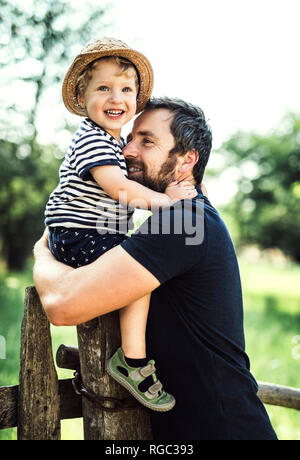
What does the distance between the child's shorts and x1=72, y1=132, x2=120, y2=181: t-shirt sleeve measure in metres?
0.28

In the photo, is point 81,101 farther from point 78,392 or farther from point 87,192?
point 78,392

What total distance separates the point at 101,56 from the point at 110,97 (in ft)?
0.72

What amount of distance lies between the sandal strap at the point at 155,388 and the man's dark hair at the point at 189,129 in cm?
113

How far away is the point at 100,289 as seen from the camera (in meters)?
1.91

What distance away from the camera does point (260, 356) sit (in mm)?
8992

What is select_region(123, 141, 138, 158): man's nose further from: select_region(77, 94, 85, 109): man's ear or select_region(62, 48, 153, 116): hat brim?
select_region(77, 94, 85, 109): man's ear

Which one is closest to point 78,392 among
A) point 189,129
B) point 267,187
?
point 189,129

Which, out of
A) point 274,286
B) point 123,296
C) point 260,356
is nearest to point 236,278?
point 123,296

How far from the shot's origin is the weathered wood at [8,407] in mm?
2180

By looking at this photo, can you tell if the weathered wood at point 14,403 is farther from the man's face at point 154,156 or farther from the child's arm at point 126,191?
the man's face at point 154,156

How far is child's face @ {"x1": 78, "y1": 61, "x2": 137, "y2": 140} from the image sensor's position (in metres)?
2.55

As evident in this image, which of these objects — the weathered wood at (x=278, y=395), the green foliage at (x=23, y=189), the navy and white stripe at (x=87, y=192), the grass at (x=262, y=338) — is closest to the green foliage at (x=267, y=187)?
the grass at (x=262, y=338)

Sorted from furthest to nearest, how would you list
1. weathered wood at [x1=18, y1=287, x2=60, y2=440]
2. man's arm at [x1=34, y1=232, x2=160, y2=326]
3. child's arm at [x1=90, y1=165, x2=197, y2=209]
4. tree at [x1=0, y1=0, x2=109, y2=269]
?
tree at [x1=0, y1=0, x2=109, y2=269], child's arm at [x1=90, y1=165, x2=197, y2=209], weathered wood at [x1=18, y1=287, x2=60, y2=440], man's arm at [x1=34, y1=232, x2=160, y2=326]

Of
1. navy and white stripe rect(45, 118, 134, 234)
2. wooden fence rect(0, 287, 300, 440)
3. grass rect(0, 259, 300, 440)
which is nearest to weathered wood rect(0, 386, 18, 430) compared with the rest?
wooden fence rect(0, 287, 300, 440)
